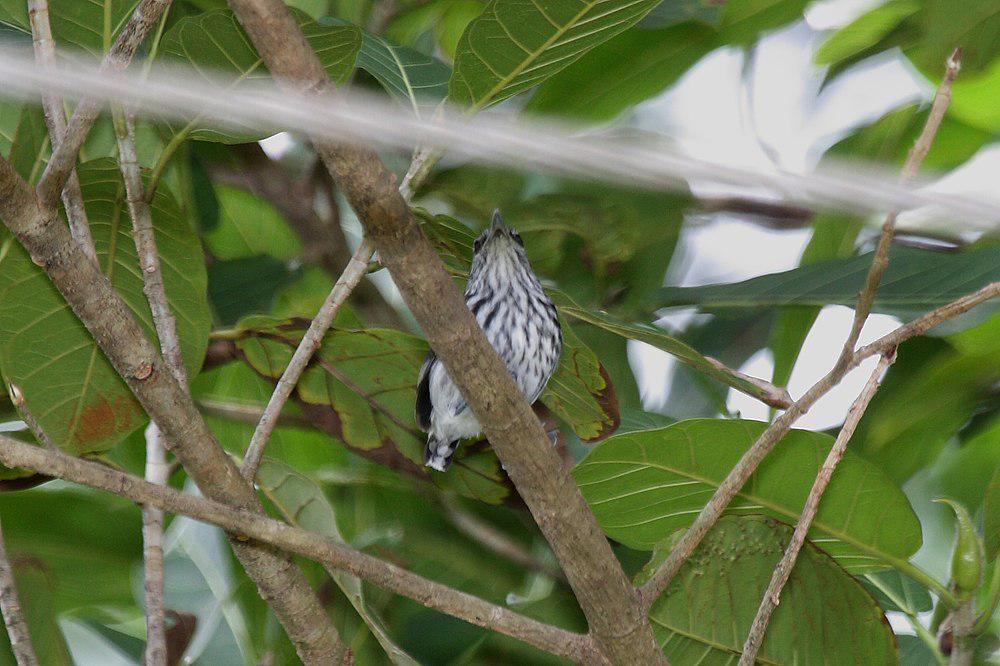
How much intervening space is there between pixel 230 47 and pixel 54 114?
0.22m

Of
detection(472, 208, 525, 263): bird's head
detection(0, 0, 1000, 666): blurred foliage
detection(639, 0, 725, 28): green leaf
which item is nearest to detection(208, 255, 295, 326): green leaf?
detection(0, 0, 1000, 666): blurred foliage

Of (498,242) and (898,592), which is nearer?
(898,592)

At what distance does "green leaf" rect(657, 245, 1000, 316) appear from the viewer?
5.23 ft

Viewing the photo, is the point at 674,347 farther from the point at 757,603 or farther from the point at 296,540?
the point at 296,540

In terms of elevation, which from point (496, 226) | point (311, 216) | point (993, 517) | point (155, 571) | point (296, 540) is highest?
point (311, 216)

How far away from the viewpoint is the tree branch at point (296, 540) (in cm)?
88

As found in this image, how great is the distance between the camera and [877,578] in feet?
5.66

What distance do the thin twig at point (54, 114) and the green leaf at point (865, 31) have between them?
145cm

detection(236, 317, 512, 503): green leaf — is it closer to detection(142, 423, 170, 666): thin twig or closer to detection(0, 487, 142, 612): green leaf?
detection(142, 423, 170, 666): thin twig

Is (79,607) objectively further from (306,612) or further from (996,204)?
(996,204)

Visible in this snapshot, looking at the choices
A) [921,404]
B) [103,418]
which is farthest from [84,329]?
[921,404]

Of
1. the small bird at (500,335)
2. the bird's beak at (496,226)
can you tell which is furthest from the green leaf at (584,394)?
the bird's beak at (496,226)

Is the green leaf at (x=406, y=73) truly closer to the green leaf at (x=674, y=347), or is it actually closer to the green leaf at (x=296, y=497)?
the green leaf at (x=674, y=347)

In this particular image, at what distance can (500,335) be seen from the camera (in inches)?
81.7
